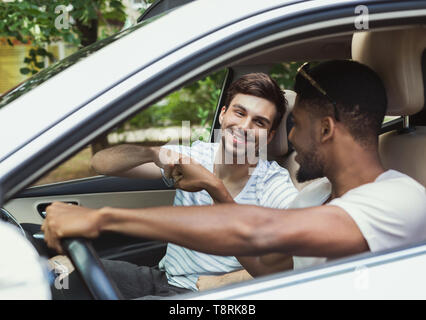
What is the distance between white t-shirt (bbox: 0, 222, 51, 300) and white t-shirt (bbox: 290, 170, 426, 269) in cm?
66

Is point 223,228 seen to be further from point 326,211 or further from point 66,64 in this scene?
point 66,64

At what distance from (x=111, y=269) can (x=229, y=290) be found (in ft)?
3.18

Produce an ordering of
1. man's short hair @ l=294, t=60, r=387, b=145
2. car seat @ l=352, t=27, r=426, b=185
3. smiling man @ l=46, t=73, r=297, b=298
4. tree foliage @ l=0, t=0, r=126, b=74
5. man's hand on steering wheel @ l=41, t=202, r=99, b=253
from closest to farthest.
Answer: man's hand on steering wheel @ l=41, t=202, r=99, b=253 → man's short hair @ l=294, t=60, r=387, b=145 → car seat @ l=352, t=27, r=426, b=185 → smiling man @ l=46, t=73, r=297, b=298 → tree foliage @ l=0, t=0, r=126, b=74

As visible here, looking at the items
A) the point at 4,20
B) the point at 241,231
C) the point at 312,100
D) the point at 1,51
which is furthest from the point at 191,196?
the point at 1,51

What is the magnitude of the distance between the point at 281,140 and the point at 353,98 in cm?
110

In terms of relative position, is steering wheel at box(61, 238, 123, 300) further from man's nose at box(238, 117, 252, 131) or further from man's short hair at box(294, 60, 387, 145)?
man's nose at box(238, 117, 252, 131)

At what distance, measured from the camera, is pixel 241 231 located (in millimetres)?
1288

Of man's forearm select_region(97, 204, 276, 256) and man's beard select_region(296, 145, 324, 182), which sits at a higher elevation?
man's beard select_region(296, 145, 324, 182)

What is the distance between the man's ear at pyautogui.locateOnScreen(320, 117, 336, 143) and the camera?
1608 millimetres

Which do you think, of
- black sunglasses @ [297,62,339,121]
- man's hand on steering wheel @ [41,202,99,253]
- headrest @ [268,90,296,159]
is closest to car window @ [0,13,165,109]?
man's hand on steering wheel @ [41,202,99,253]

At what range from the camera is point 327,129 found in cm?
162

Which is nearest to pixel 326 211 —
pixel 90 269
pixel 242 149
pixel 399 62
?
pixel 90 269
